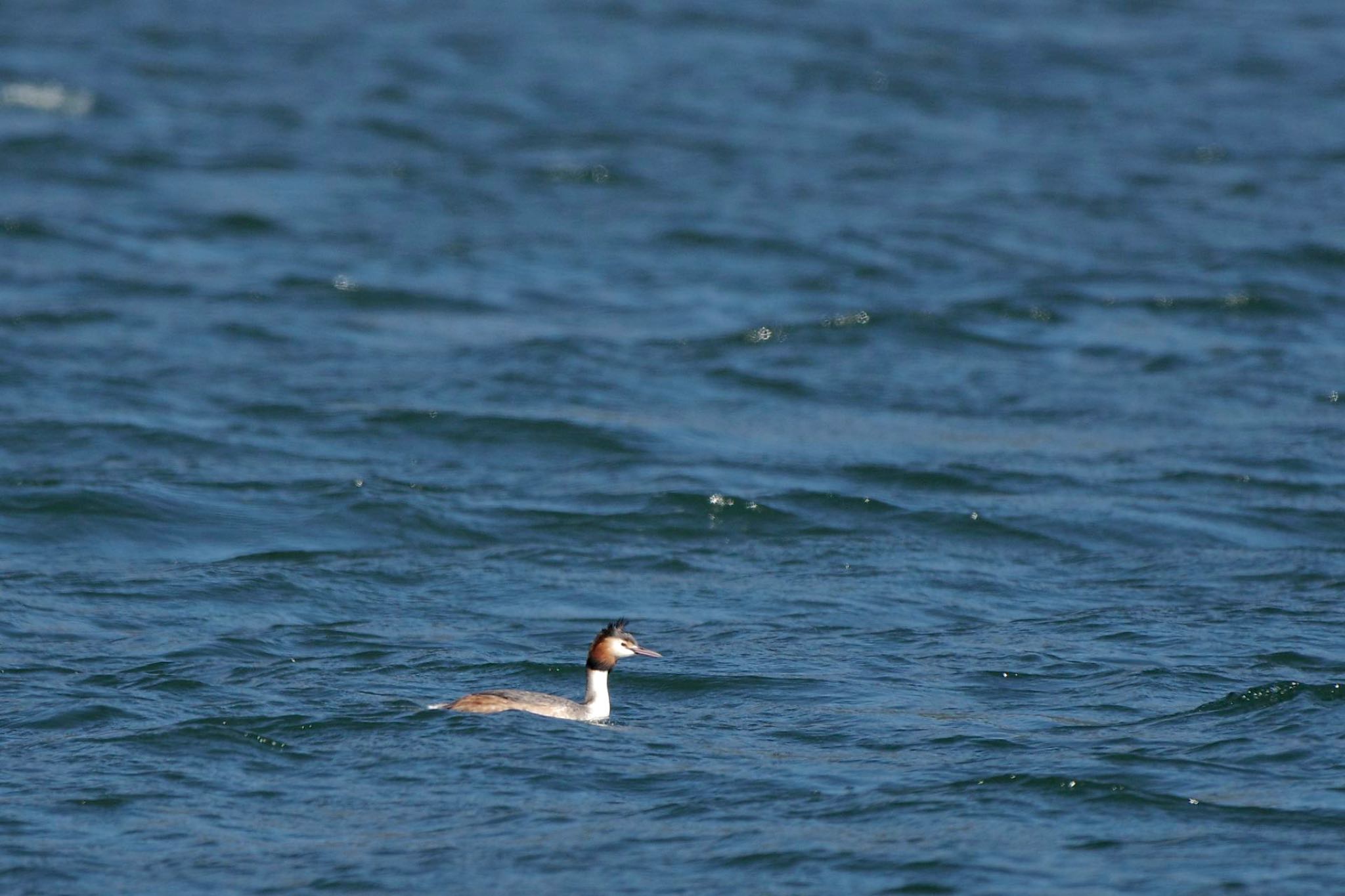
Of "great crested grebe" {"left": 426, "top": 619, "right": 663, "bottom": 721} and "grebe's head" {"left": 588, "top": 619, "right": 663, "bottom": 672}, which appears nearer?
"great crested grebe" {"left": 426, "top": 619, "right": 663, "bottom": 721}

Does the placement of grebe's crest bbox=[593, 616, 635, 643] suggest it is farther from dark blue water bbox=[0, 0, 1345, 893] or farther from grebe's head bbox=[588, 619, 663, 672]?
dark blue water bbox=[0, 0, 1345, 893]

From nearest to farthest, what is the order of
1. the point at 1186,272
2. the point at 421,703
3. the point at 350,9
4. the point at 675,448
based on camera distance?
the point at 421,703, the point at 675,448, the point at 1186,272, the point at 350,9

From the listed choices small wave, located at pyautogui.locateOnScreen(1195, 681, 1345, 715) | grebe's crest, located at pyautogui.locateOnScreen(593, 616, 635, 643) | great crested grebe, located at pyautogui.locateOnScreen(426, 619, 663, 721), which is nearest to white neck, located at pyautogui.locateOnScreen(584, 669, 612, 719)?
great crested grebe, located at pyautogui.locateOnScreen(426, 619, 663, 721)

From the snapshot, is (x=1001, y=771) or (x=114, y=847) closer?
(x=114, y=847)

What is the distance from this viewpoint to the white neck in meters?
12.7

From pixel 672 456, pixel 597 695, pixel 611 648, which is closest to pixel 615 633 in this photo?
pixel 611 648

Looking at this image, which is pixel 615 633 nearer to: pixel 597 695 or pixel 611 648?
pixel 611 648

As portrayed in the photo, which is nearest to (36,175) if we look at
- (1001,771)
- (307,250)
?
(307,250)

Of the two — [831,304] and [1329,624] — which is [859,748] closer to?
[1329,624]

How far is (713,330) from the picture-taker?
80.1ft

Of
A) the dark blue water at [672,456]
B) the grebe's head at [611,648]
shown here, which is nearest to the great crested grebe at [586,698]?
the grebe's head at [611,648]

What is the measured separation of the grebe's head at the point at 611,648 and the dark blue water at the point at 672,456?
43 cm

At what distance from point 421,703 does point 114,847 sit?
2377 millimetres

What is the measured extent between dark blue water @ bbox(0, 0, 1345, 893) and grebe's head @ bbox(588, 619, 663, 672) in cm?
43
